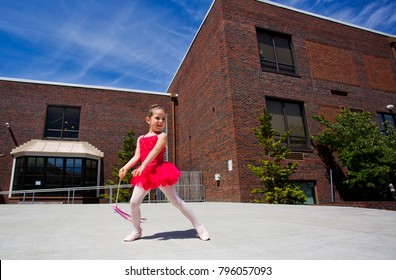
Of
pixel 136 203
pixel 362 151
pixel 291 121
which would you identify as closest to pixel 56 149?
pixel 291 121

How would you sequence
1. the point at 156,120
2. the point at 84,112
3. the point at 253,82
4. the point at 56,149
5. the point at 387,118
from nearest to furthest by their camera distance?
the point at 156,120, the point at 253,82, the point at 387,118, the point at 56,149, the point at 84,112

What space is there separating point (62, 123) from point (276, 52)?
1434 centimetres

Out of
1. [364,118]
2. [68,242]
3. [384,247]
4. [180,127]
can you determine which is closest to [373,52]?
[364,118]

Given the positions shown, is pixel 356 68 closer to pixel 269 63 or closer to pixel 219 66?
pixel 269 63

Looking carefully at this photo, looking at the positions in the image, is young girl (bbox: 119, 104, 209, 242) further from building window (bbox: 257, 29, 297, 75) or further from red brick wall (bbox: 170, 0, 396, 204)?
building window (bbox: 257, 29, 297, 75)

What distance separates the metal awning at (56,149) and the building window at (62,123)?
0.76 m

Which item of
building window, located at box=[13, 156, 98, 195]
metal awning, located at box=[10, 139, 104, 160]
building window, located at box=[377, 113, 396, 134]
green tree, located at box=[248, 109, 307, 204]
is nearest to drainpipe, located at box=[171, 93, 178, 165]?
metal awning, located at box=[10, 139, 104, 160]

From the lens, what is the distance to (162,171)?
2766 millimetres

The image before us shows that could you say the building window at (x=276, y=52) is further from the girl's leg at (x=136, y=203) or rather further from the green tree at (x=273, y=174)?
the girl's leg at (x=136, y=203)

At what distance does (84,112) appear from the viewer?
55.8 ft

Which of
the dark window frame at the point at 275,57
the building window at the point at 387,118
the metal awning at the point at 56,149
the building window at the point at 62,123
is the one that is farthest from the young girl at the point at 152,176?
the building window at the point at 62,123

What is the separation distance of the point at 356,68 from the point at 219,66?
8480 mm

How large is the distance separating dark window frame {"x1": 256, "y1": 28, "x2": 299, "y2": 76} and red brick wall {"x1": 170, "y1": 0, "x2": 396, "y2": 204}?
0.24 m

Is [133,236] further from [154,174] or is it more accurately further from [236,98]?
[236,98]
